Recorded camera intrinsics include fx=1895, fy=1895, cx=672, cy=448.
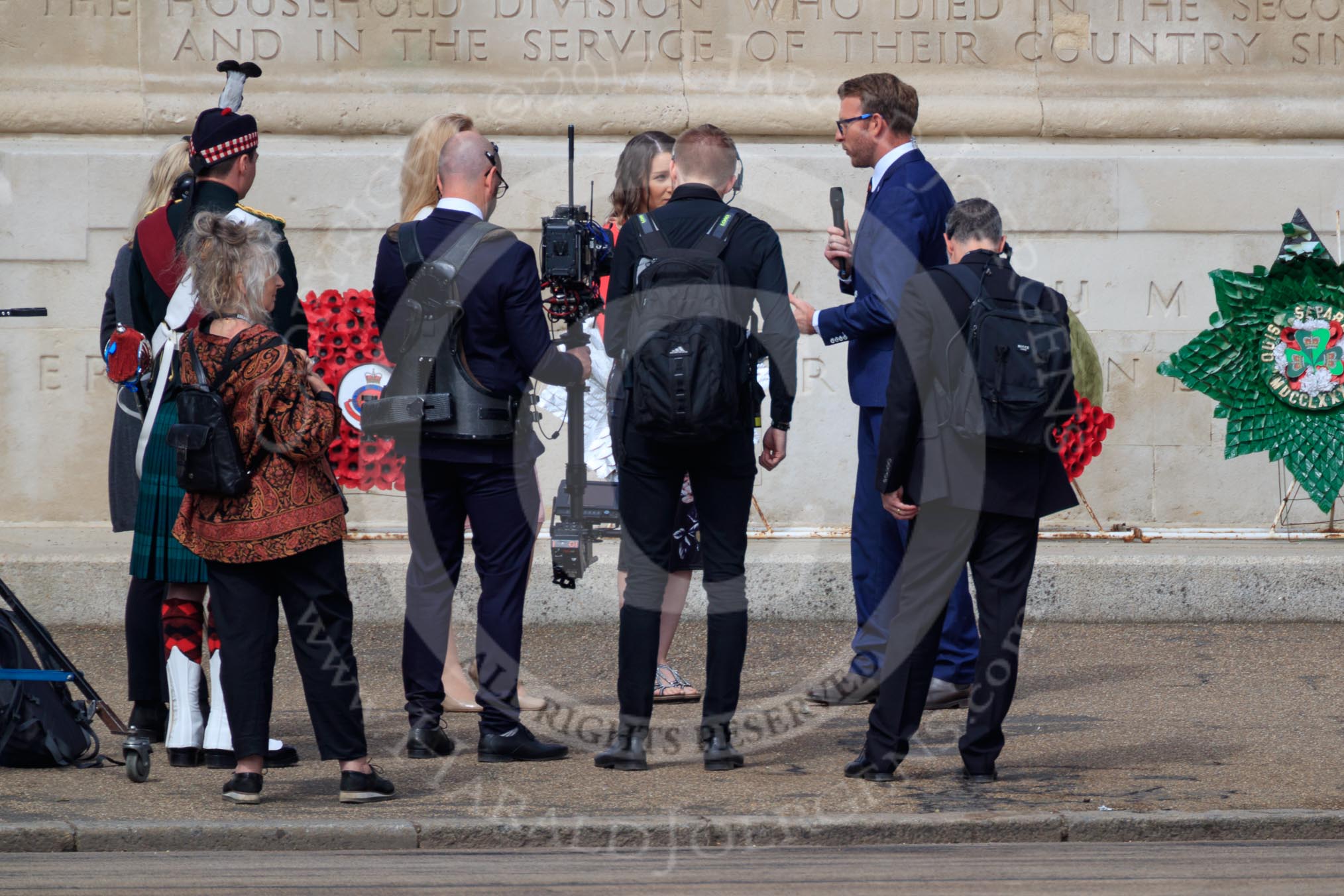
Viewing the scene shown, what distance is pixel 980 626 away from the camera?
5727 millimetres

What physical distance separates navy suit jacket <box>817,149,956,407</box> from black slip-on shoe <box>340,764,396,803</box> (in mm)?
2378

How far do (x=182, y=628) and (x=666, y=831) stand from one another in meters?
1.80

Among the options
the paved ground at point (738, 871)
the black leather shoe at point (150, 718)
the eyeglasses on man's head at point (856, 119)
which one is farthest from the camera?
the eyeglasses on man's head at point (856, 119)

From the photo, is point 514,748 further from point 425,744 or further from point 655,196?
point 655,196

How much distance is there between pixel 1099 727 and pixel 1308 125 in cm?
501

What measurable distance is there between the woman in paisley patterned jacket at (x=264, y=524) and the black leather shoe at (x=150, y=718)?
2.97ft

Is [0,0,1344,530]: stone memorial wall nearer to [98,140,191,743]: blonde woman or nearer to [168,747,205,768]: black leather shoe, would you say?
[98,140,191,743]: blonde woman

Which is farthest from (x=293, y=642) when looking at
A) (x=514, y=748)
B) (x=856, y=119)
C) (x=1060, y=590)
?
(x=1060, y=590)

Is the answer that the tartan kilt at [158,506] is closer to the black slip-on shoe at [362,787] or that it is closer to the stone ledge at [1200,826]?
the black slip-on shoe at [362,787]

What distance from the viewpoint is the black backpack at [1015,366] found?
5570 mm

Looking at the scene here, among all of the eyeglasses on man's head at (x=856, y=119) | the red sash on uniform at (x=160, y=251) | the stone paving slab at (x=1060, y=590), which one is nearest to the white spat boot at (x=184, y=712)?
the red sash on uniform at (x=160, y=251)

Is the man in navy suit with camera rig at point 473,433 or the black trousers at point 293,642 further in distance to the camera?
the man in navy suit with camera rig at point 473,433

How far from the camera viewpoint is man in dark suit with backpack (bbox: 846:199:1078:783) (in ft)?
18.4

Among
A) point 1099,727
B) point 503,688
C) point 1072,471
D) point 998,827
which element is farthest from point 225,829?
point 1072,471
